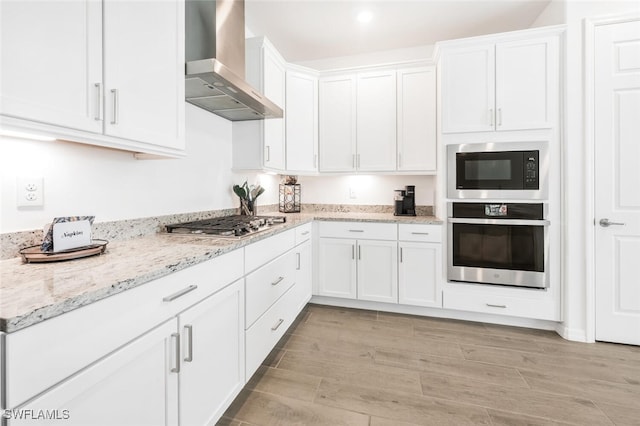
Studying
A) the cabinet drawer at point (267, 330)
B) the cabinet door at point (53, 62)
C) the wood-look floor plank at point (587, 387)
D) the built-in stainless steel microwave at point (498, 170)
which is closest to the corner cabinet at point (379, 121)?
the built-in stainless steel microwave at point (498, 170)

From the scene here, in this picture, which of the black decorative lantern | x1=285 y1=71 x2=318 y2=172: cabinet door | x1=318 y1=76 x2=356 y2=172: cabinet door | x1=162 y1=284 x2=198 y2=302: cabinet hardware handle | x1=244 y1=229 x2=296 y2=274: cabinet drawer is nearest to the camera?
x1=162 y1=284 x2=198 y2=302: cabinet hardware handle

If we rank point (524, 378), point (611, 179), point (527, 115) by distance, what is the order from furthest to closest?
1. point (527, 115)
2. point (611, 179)
3. point (524, 378)

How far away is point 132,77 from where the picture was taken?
1236mm

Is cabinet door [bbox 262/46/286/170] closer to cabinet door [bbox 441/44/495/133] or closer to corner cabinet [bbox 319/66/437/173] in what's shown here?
corner cabinet [bbox 319/66/437/173]

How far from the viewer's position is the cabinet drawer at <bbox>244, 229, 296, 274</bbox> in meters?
1.60

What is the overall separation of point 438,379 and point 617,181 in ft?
6.66

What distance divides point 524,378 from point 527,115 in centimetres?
199

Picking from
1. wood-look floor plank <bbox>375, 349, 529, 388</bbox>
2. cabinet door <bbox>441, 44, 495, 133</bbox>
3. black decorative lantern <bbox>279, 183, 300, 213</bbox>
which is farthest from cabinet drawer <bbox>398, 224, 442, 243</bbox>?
black decorative lantern <bbox>279, 183, 300, 213</bbox>

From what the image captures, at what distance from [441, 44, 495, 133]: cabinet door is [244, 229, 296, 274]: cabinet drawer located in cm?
169

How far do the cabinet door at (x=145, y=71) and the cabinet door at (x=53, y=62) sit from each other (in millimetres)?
50

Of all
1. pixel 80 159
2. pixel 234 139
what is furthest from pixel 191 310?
pixel 234 139

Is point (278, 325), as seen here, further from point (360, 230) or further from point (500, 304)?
point (500, 304)

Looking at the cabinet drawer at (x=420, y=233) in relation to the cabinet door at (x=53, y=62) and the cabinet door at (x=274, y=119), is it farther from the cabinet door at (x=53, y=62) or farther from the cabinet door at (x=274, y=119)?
the cabinet door at (x=53, y=62)

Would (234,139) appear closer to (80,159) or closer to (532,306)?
(80,159)
